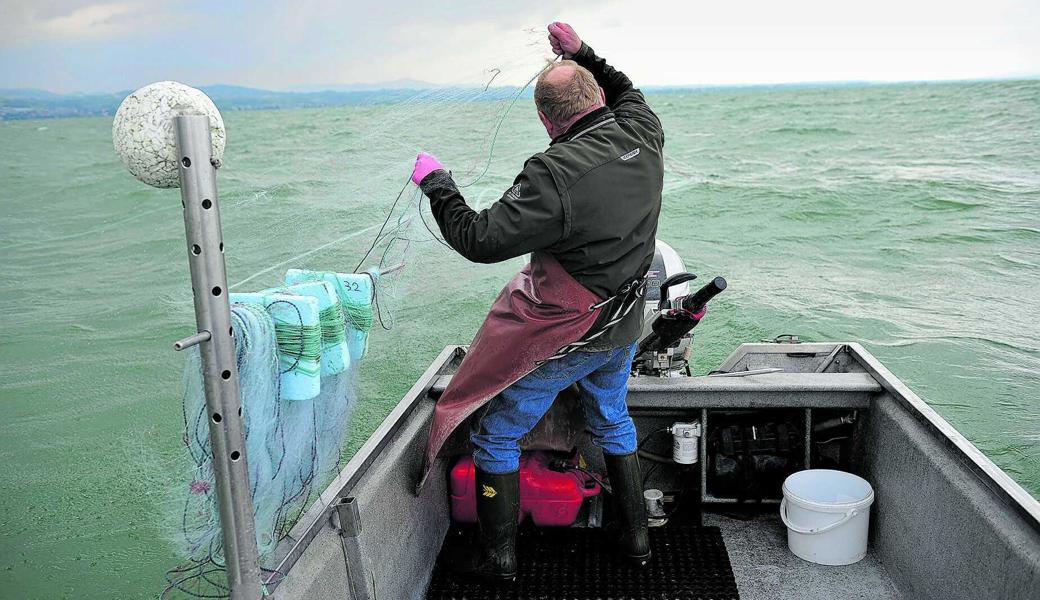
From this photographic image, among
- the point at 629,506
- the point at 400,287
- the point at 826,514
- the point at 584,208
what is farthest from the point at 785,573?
the point at 400,287

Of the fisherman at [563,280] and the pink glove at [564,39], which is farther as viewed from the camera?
the pink glove at [564,39]

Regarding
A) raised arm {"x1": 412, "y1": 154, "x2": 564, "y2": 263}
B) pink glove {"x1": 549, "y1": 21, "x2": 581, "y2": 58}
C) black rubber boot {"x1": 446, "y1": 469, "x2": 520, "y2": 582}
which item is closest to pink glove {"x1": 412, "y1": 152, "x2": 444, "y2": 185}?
raised arm {"x1": 412, "y1": 154, "x2": 564, "y2": 263}

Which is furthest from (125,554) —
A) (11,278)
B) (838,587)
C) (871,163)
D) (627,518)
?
(871,163)

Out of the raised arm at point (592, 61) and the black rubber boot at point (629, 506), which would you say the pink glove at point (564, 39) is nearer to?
the raised arm at point (592, 61)

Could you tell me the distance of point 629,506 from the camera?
3.05 metres

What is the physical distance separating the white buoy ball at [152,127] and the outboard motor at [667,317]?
6.18ft

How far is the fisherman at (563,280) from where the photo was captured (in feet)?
7.89

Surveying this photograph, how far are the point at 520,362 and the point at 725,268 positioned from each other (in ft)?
40.5

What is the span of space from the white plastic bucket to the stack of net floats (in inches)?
69.1

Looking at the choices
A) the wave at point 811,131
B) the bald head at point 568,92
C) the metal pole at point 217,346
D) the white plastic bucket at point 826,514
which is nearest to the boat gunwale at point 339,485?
the metal pole at point 217,346

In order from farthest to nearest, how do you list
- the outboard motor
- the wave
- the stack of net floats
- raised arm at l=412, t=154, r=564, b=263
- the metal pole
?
the wave → the outboard motor → raised arm at l=412, t=154, r=564, b=263 → the stack of net floats → the metal pole

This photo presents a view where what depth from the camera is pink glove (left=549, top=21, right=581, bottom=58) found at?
3092 mm

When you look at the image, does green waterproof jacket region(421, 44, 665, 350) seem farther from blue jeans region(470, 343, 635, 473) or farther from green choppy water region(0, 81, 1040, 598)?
green choppy water region(0, 81, 1040, 598)

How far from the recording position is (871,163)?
26.4m
